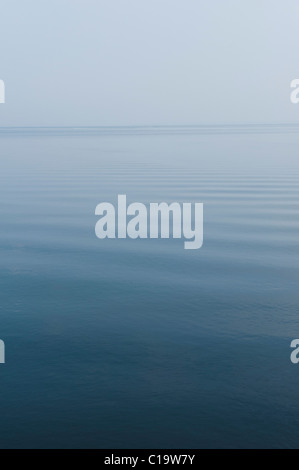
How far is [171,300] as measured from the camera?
1534cm

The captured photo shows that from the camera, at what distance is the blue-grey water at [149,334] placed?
9867mm

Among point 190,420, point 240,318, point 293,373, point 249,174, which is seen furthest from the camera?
point 249,174

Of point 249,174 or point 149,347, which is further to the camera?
point 249,174

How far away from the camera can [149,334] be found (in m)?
13.3

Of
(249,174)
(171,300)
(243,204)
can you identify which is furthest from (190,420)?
(249,174)

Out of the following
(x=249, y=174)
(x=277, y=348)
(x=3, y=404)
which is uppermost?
(x=249, y=174)

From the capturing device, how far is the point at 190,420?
9.98 m

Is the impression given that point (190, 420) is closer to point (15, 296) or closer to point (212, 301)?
point (212, 301)

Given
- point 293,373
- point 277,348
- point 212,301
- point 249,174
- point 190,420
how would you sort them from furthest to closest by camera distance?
point 249,174
point 212,301
point 277,348
point 293,373
point 190,420

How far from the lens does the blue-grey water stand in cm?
987

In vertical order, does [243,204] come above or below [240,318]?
above

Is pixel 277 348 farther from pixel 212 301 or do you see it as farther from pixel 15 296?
pixel 15 296
